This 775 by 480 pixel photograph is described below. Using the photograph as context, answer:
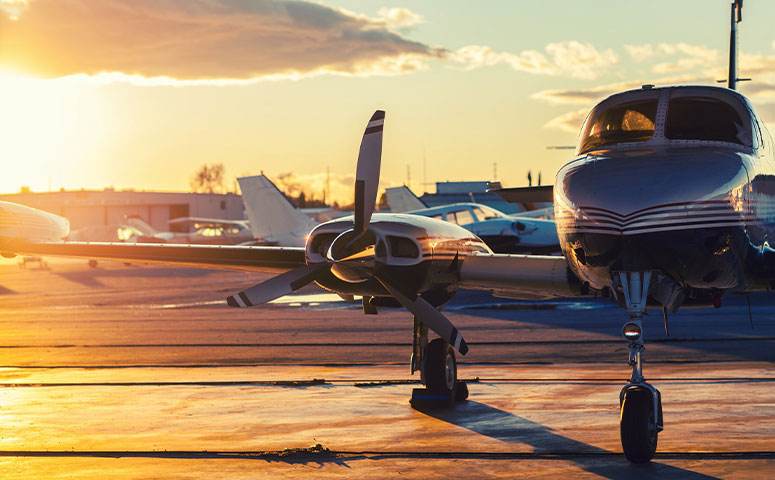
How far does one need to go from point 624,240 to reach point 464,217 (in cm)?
2681

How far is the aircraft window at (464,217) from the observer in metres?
33.9

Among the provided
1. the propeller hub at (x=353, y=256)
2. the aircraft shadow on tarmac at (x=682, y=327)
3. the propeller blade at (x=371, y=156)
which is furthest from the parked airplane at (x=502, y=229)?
the propeller hub at (x=353, y=256)

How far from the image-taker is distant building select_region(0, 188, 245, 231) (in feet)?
393

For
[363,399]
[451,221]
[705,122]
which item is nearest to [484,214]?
[451,221]

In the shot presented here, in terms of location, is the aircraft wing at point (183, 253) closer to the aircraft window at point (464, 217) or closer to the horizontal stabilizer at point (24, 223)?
the horizontal stabilizer at point (24, 223)

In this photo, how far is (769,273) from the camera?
8.99m

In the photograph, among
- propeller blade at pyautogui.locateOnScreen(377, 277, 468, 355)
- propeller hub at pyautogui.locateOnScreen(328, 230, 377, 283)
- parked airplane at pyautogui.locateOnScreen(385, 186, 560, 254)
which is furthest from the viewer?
parked airplane at pyautogui.locateOnScreen(385, 186, 560, 254)

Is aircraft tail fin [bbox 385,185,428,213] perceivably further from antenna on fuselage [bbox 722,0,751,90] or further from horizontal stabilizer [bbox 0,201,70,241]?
horizontal stabilizer [bbox 0,201,70,241]

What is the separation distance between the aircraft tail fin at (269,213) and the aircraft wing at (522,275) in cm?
2462

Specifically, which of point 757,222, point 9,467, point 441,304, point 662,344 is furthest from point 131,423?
point 662,344

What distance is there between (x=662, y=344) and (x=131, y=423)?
426 inches

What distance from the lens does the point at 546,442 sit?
8.63 metres

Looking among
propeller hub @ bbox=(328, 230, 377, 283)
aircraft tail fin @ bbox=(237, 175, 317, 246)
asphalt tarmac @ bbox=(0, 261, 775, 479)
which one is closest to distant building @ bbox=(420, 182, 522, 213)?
aircraft tail fin @ bbox=(237, 175, 317, 246)

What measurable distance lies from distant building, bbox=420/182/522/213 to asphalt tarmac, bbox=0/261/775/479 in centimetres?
1953
